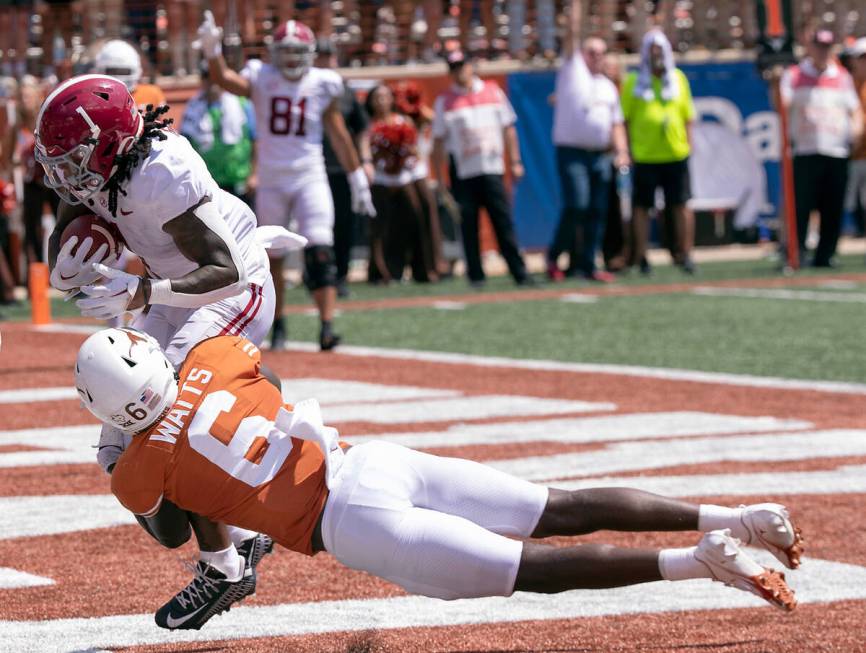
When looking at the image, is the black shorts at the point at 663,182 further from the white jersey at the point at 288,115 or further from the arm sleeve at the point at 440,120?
the white jersey at the point at 288,115

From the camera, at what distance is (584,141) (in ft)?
50.9

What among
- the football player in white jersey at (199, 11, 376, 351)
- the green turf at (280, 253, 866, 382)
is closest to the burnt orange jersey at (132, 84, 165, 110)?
the football player in white jersey at (199, 11, 376, 351)

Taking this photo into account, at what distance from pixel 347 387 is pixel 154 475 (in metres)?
5.53

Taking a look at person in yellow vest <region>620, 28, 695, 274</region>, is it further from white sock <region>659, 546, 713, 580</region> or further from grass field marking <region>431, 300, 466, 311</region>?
white sock <region>659, 546, 713, 580</region>

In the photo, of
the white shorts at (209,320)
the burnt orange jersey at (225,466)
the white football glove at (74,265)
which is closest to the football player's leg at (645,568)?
the burnt orange jersey at (225,466)

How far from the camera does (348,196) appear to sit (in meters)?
15.2

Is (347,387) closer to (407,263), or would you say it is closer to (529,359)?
(529,359)

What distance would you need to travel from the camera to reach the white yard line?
9.58m

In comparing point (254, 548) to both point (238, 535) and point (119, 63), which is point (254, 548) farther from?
point (119, 63)

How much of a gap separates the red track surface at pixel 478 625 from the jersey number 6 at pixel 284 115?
267 centimetres

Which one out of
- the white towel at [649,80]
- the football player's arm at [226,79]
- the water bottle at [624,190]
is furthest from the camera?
the water bottle at [624,190]

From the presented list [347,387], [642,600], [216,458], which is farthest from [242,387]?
[347,387]

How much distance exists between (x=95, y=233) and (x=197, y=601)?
1.24 meters

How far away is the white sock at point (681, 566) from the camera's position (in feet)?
13.6
